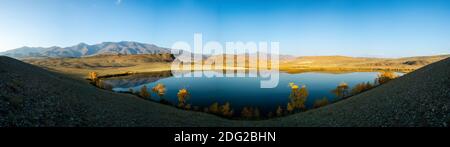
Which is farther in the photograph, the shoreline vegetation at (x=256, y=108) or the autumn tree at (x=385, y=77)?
the autumn tree at (x=385, y=77)

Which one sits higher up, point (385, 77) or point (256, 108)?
point (385, 77)

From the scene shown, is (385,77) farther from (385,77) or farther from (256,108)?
(256,108)

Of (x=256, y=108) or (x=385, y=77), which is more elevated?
(x=385, y=77)

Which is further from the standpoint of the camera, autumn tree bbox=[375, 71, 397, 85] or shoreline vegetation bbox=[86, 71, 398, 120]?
autumn tree bbox=[375, 71, 397, 85]

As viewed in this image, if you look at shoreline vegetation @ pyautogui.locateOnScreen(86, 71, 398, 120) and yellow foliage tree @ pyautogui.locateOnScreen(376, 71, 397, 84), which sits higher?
yellow foliage tree @ pyautogui.locateOnScreen(376, 71, 397, 84)

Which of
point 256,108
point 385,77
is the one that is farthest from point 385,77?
→ point 256,108

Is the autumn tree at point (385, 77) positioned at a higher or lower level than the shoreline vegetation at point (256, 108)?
higher

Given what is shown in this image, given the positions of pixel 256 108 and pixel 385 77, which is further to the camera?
pixel 385 77
